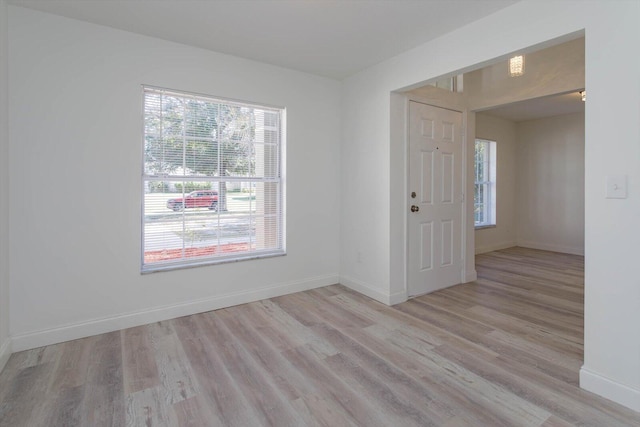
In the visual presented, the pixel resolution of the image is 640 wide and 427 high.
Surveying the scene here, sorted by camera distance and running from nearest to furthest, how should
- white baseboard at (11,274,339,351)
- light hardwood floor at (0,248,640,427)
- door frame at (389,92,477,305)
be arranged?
1. light hardwood floor at (0,248,640,427)
2. white baseboard at (11,274,339,351)
3. door frame at (389,92,477,305)

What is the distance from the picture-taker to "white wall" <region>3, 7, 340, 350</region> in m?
2.43

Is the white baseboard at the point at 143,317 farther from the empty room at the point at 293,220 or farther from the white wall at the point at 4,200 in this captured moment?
the white wall at the point at 4,200

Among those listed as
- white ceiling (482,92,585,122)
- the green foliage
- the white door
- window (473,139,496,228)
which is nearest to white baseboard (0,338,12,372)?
the green foliage

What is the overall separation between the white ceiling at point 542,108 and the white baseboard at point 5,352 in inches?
242

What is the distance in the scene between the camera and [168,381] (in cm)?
206

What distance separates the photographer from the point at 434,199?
3.78 m

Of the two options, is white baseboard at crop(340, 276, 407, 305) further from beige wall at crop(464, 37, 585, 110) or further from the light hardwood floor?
beige wall at crop(464, 37, 585, 110)

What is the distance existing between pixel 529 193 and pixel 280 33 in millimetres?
6146

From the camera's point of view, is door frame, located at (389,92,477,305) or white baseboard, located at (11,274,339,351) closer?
white baseboard, located at (11,274,339,351)

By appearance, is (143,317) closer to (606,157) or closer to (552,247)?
(606,157)

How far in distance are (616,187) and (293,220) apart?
2.74 meters

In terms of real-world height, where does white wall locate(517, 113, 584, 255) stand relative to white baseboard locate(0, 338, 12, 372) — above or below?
above

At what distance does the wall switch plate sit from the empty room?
0.01 m

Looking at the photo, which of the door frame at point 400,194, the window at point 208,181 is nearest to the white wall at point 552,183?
the door frame at point 400,194
